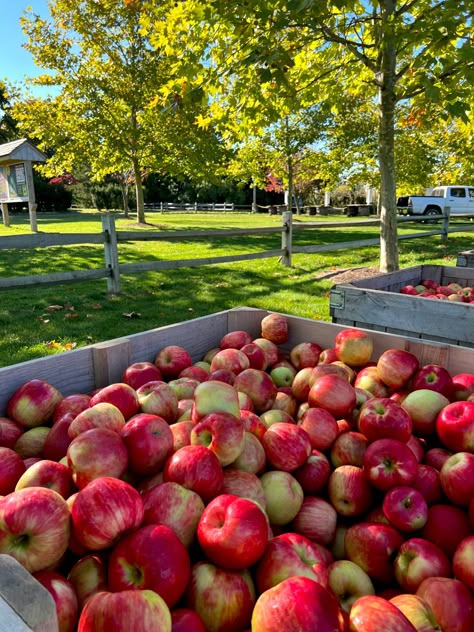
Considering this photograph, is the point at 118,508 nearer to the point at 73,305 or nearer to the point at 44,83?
the point at 73,305

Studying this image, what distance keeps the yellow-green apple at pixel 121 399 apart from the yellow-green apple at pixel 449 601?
1.22 m

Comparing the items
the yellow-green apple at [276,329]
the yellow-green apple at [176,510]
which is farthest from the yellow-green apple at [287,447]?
the yellow-green apple at [276,329]

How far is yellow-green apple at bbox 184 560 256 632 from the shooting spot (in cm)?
124

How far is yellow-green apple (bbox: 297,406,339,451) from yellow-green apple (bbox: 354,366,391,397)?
490mm

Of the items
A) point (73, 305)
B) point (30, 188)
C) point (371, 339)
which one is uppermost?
point (30, 188)

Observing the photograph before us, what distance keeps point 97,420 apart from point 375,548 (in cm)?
106

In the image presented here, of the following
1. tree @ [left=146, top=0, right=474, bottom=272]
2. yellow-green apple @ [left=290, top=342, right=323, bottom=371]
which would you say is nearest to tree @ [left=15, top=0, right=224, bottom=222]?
tree @ [left=146, top=0, right=474, bottom=272]

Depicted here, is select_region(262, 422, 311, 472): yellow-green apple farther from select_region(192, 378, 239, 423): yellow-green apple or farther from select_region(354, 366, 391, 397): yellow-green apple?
select_region(354, 366, 391, 397): yellow-green apple

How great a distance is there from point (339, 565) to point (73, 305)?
625cm

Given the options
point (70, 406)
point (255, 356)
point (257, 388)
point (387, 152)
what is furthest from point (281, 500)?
point (387, 152)

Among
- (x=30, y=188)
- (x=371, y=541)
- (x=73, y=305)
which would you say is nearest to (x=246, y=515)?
(x=371, y=541)

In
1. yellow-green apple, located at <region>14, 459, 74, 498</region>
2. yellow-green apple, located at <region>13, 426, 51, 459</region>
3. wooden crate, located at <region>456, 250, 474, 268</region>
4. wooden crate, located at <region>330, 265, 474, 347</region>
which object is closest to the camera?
yellow-green apple, located at <region>14, 459, 74, 498</region>

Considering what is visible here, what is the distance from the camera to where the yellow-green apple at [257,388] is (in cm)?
233

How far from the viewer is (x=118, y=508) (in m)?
1.29
